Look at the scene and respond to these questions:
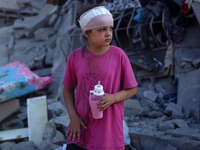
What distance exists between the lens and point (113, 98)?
4.70 feet

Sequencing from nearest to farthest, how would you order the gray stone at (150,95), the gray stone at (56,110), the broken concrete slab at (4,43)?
the gray stone at (56,110) < the gray stone at (150,95) < the broken concrete slab at (4,43)

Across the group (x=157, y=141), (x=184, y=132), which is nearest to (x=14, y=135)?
(x=157, y=141)

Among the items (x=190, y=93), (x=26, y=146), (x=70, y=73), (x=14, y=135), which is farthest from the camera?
(x=190, y=93)

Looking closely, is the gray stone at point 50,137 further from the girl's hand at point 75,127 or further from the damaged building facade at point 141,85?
the girl's hand at point 75,127

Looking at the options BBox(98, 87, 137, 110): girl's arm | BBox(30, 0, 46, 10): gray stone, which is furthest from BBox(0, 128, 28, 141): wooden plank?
BBox(30, 0, 46, 10): gray stone

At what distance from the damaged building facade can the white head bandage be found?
150cm

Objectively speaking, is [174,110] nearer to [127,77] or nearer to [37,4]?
[127,77]

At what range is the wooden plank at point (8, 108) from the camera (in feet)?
14.5

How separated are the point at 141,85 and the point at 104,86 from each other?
4626mm

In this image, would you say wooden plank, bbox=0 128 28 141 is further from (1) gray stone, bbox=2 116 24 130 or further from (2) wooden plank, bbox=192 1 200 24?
(2) wooden plank, bbox=192 1 200 24

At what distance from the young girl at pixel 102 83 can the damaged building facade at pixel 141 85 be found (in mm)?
1043

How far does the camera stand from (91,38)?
5.11 feet

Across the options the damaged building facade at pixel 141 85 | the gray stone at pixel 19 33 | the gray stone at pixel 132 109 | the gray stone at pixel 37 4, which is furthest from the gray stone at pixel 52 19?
the gray stone at pixel 132 109

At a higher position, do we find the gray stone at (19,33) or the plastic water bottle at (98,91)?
the gray stone at (19,33)
